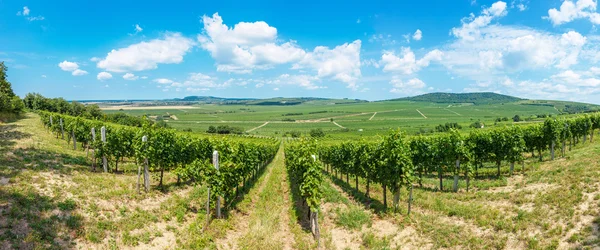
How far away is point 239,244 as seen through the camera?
13547 millimetres

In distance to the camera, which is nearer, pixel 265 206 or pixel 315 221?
pixel 315 221

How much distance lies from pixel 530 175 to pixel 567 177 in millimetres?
5929

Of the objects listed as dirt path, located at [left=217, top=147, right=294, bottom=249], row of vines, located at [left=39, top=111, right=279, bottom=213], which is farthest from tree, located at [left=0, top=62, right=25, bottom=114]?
dirt path, located at [left=217, top=147, right=294, bottom=249]

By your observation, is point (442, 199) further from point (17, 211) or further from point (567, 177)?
point (17, 211)

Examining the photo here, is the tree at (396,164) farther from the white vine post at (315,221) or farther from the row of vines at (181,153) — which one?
the row of vines at (181,153)

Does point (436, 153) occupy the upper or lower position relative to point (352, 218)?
upper

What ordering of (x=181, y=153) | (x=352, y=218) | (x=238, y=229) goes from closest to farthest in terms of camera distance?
(x=238, y=229)
(x=352, y=218)
(x=181, y=153)

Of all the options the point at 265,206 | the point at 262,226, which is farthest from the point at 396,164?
the point at 265,206

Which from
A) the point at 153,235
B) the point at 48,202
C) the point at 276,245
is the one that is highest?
the point at 48,202

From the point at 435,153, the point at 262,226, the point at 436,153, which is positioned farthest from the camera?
the point at 436,153

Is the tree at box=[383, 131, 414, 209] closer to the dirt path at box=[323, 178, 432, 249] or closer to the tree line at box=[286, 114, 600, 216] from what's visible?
the tree line at box=[286, 114, 600, 216]

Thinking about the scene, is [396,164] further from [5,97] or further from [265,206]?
[5,97]

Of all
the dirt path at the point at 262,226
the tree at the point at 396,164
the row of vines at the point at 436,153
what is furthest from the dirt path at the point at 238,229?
the tree at the point at 396,164

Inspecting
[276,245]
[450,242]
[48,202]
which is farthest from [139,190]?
[450,242]
